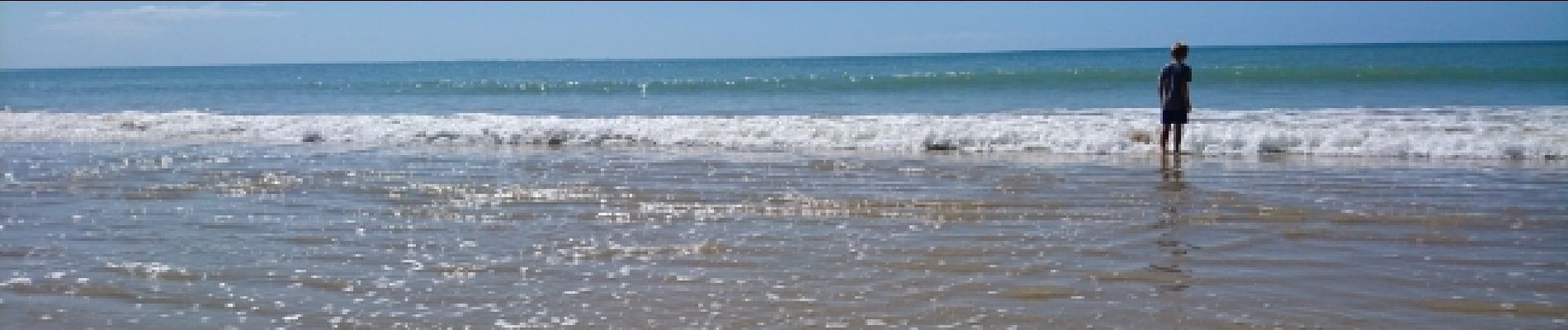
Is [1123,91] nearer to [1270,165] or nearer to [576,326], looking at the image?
[1270,165]

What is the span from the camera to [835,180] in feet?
30.8

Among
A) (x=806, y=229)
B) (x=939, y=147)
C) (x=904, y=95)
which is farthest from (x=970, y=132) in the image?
(x=904, y=95)

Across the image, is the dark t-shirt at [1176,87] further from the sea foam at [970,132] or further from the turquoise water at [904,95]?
the turquoise water at [904,95]

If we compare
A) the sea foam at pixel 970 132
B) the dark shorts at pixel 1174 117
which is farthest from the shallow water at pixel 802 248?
the sea foam at pixel 970 132

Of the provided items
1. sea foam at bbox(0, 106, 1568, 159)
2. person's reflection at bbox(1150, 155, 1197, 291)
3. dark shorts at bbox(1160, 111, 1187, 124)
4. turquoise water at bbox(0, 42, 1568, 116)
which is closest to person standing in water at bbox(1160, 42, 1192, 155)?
dark shorts at bbox(1160, 111, 1187, 124)

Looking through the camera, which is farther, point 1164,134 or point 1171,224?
point 1164,134

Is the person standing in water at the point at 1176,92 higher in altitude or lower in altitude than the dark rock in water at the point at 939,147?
higher

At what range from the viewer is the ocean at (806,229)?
4570 mm

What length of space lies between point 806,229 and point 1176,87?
5876 millimetres

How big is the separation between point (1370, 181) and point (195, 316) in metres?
7.78

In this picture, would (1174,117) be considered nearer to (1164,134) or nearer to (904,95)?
(1164,134)

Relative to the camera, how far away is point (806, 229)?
661cm

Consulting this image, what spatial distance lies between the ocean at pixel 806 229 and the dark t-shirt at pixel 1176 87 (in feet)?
1.85

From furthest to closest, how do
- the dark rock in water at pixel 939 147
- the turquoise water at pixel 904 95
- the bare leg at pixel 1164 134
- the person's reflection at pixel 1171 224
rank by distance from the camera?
the turquoise water at pixel 904 95, the dark rock in water at pixel 939 147, the bare leg at pixel 1164 134, the person's reflection at pixel 1171 224
